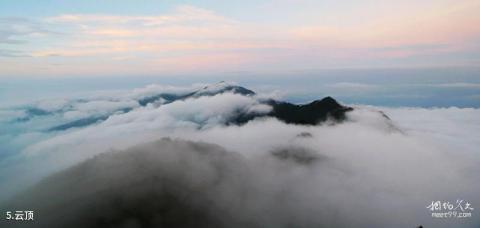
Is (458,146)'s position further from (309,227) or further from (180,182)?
(180,182)

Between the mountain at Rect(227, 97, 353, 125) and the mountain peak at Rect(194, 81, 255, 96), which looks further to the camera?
the mountain peak at Rect(194, 81, 255, 96)

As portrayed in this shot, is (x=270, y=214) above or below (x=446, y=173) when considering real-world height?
below

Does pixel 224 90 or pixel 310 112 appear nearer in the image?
pixel 310 112

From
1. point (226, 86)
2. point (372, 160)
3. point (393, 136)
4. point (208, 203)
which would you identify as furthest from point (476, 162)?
point (226, 86)

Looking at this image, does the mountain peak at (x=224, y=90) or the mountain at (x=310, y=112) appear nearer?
the mountain at (x=310, y=112)

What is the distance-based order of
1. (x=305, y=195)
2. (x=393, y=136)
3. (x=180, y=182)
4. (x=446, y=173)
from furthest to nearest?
(x=393, y=136) → (x=180, y=182) → (x=305, y=195) → (x=446, y=173)

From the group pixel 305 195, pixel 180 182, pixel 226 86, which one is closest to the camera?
pixel 305 195

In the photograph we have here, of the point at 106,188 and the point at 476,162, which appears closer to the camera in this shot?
the point at 476,162

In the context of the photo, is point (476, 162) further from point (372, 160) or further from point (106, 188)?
point (106, 188)

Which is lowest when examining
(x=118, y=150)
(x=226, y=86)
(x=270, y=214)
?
(x=270, y=214)
